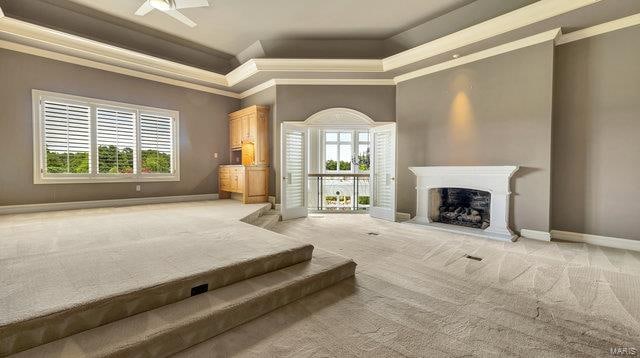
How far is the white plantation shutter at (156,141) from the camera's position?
6.25 meters

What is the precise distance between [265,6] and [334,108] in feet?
7.83

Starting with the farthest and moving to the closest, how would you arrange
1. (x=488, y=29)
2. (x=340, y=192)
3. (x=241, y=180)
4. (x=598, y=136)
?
(x=340, y=192) < (x=241, y=180) < (x=488, y=29) < (x=598, y=136)

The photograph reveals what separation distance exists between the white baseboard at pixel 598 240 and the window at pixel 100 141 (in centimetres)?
773

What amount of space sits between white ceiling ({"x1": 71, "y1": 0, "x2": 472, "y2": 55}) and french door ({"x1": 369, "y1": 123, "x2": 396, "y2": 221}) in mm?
1985

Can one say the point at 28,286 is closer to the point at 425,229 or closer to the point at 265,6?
the point at 265,6

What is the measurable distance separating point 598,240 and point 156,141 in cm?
846

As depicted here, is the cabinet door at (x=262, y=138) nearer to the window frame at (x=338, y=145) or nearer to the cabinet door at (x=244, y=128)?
the cabinet door at (x=244, y=128)

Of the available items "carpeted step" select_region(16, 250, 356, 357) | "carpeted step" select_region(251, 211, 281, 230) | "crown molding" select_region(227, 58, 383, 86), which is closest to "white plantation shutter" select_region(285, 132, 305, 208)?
"carpeted step" select_region(251, 211, 281, 230)

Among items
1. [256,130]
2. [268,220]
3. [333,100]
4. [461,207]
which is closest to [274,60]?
[333,100]

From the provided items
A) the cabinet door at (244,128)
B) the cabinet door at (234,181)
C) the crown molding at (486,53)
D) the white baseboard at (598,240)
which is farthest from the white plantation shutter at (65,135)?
the white baseboard at (598,240)

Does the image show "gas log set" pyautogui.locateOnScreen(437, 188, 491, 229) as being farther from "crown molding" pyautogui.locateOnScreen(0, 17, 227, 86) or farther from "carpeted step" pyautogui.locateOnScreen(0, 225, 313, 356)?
"crown molding" pyautogui.locateOnScreen(0, 17, 227, 86)

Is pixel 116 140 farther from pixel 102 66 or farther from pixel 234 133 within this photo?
pixel 234 133

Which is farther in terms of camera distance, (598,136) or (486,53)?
(486,53)

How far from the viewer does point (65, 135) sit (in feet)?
17.3
